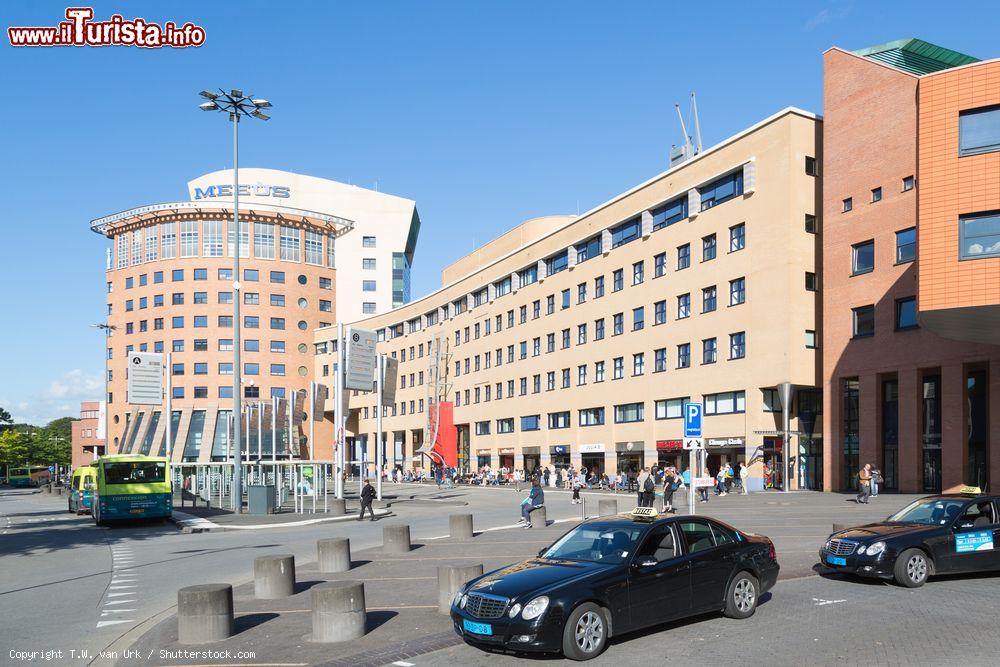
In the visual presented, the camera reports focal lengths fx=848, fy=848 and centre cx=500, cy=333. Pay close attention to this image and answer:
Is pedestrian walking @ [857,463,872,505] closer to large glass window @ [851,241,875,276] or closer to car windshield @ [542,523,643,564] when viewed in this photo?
large glass window @ [851,241,875,276]

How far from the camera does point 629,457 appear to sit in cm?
5619

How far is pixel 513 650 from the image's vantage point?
9.20 meters

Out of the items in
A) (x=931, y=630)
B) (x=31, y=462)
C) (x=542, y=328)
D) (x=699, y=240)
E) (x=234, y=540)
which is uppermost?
(x=699, y=240)

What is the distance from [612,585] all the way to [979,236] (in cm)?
2544

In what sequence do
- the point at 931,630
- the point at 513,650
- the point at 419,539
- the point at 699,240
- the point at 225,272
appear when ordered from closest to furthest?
the point at 513,650
the point at 931,630
the point at 419,539
the point at 699,240
the point at 225,272

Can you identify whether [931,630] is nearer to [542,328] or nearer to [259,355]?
[542,328]

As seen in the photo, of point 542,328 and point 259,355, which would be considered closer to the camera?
point 542,328

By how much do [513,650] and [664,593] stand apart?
7.11 feet

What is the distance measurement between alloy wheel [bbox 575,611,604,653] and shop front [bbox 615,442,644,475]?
45146mm

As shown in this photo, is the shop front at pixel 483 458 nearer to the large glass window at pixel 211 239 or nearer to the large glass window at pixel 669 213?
the large glass window at pixel 669 213

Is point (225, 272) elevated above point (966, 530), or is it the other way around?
point (225, 272)

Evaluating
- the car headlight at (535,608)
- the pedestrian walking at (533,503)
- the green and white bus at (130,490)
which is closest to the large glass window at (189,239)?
the green and white bus at (130,490)

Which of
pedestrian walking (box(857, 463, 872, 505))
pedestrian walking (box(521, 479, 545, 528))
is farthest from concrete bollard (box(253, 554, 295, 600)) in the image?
pedestrian walking (box(857, 463, 872, 505))

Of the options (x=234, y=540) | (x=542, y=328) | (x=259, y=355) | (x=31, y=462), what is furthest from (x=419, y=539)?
(x=31, y=462)
